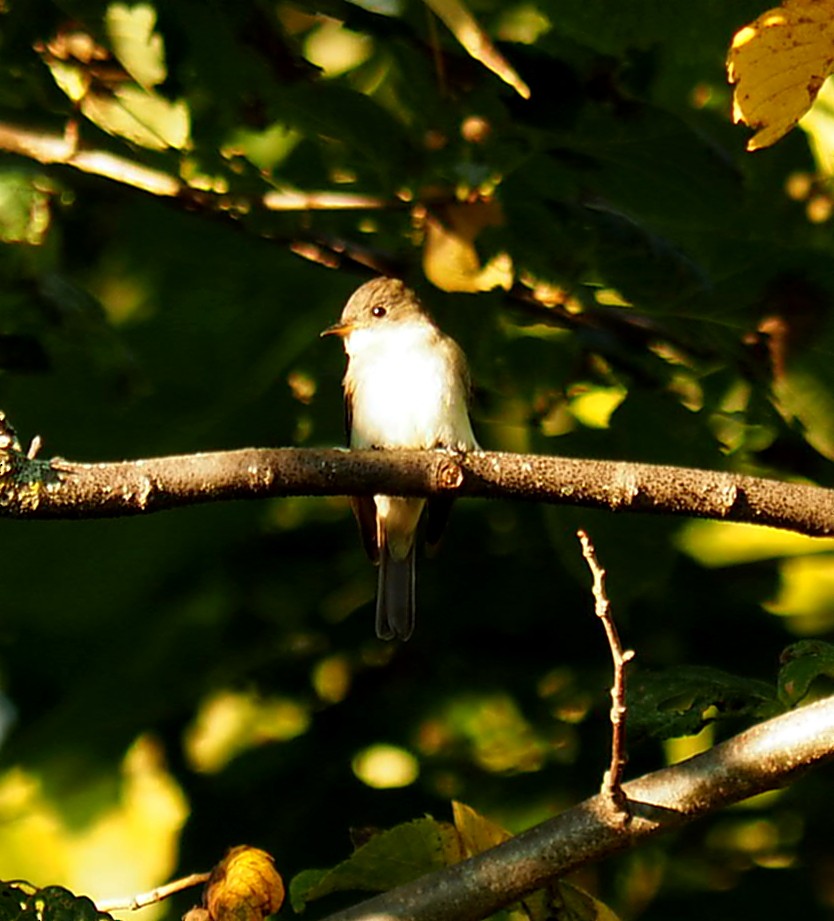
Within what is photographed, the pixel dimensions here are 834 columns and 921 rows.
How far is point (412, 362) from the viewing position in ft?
19.3

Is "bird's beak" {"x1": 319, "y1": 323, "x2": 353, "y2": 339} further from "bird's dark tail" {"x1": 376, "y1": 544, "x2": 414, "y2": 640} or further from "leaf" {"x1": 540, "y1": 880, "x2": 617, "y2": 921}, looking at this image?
"leaf" {"x1": 540, "y1": 880, "x2": 617, "y2": 921}

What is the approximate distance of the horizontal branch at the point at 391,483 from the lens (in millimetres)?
2594

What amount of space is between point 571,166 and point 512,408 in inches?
28.8

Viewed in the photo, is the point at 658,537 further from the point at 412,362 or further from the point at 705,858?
the point at 412,362

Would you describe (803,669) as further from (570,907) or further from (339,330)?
(339,330)

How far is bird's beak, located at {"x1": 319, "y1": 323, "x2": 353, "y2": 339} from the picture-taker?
454cm

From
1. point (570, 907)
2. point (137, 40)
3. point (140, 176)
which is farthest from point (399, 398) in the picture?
point (570, 907)

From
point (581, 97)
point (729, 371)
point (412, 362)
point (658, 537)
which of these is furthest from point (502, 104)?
point (412, 362)

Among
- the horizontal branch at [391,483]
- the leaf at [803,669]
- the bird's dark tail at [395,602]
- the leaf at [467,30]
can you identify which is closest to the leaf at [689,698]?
the leaf at [803,669]

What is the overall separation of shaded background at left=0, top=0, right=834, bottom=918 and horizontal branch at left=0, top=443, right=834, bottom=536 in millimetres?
451

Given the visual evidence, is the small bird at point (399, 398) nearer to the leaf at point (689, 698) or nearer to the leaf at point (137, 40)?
the leaf at point (137, 40)

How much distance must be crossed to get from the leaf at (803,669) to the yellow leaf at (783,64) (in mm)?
915

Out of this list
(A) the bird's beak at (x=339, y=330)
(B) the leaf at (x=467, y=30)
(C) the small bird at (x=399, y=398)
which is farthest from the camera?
(C) the small bird at (x=399, y=398)

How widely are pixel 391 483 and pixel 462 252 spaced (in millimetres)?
804
